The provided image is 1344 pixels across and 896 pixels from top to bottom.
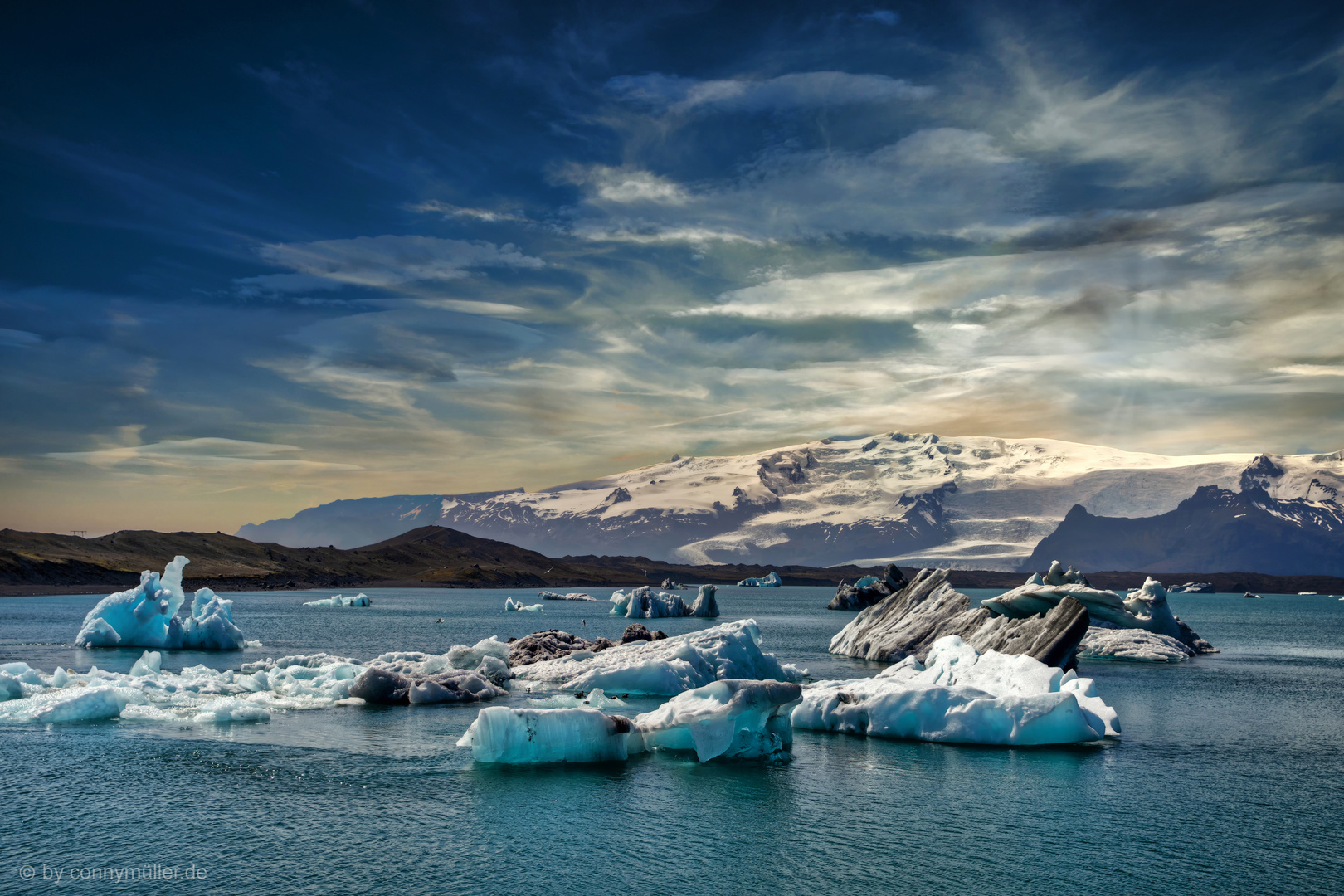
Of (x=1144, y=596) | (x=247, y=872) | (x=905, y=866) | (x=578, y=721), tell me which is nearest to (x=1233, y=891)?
(x=905, y=866)

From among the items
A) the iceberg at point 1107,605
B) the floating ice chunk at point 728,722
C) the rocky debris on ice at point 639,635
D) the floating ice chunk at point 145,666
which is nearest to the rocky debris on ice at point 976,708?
the floating ice chunk at point 728,722

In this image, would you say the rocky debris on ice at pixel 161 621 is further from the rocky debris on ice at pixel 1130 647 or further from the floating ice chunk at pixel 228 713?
the rocky debris on ice at pixel 1130 647

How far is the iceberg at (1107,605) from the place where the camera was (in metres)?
41.8

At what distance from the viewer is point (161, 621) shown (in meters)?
57.6

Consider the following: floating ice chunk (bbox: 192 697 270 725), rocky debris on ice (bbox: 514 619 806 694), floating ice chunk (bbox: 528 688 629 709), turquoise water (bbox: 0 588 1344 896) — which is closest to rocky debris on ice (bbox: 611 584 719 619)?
rocky debris on ice (bbox: 514 619 806 694)

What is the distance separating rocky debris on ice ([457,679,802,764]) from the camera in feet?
74.4

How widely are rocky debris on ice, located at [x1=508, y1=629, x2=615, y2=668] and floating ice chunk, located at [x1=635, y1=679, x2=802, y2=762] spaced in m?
18.2

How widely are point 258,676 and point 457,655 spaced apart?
869 cm

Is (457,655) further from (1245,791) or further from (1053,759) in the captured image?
(1245,791)

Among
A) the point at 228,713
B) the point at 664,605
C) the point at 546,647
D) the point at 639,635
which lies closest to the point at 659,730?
the point at 228,713

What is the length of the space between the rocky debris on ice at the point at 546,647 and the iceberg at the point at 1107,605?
1999 cm

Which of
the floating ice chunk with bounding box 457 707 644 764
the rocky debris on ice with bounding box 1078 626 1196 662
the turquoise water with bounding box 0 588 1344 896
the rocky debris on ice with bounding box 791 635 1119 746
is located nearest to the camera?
the turquoise water with bounding box 0 588 1344 896

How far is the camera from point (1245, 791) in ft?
70.9

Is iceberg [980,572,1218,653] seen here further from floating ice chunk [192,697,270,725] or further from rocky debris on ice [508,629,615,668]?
floating ice chunk [192,697,270,725]
